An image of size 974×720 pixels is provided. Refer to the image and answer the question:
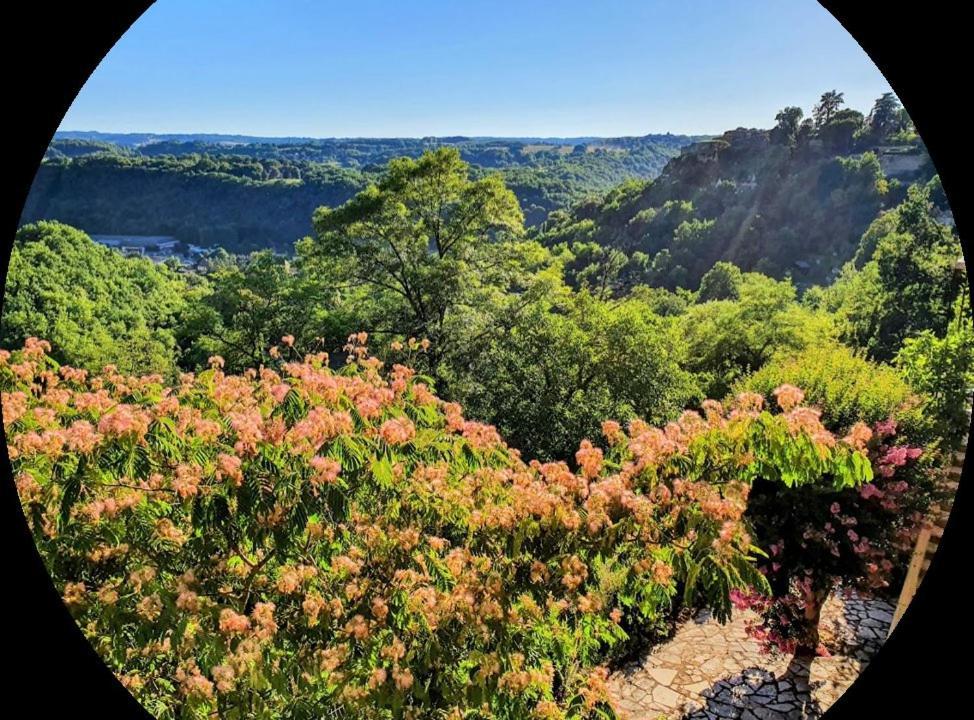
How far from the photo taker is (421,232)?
16250 mm

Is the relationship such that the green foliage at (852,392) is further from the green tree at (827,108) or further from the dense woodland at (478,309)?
the green tree at (827,108)

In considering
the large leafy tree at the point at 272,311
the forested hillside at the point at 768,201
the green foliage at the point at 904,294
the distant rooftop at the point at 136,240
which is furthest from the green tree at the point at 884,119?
the distant rooftop at the point at 136,240

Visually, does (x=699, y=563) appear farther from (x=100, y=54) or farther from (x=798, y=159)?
(x=798, y=159)

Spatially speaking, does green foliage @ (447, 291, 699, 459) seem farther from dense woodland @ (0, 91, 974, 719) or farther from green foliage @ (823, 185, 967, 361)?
green foliage @ (823, 185, 967, 361)

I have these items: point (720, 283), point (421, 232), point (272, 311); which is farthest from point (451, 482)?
point (720, 283)

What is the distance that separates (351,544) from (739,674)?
5.71m

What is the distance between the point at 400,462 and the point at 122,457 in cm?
136

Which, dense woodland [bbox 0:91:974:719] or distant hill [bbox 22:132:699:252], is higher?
distant hill [bbox 22:132:699:252]

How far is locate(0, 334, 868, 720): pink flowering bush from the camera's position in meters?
2.81

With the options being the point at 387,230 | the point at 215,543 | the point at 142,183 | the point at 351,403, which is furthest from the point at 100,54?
the point at 142,183

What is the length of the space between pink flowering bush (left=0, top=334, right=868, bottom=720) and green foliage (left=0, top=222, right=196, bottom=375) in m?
14.9

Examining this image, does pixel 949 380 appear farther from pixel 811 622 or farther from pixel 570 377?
pixel 570 377

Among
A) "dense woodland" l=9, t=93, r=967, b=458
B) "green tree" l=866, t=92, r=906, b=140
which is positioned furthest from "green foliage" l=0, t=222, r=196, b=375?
"green tree" l=866, t=92, r=906, b=140

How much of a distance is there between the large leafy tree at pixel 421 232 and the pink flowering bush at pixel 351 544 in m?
11.9
